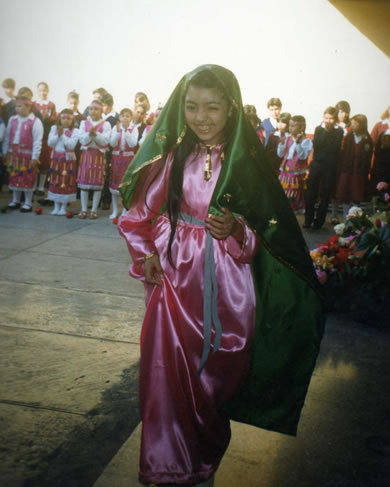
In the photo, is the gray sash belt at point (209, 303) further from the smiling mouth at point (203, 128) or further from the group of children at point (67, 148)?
the group of children at point (67, 148)

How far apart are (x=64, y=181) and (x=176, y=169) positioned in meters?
6.32

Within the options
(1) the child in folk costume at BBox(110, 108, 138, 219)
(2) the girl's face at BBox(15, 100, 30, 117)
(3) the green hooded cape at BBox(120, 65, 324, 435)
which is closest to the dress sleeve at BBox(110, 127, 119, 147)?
(1) the child in folk costume at BBox(110, 108, 138, 219)

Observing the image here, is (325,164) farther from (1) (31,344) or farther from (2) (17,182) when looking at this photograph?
(1) (31,344)

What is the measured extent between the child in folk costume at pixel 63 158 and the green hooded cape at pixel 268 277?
6149 millimetres

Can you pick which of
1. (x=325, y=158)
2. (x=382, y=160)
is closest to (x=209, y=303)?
(x=325, y=158)

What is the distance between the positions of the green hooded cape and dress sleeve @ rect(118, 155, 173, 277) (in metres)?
0.04

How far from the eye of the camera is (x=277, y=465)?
2.25 meters

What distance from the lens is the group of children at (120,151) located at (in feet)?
26.1

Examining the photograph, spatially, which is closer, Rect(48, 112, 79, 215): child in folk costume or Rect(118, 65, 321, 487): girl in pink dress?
Rect(118, 65, 321, 487): girl in pink dress

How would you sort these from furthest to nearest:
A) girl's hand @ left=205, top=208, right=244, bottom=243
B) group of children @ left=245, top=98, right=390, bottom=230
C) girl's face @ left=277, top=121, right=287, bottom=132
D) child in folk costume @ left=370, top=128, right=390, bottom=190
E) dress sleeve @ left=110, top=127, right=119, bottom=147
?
child in folk costume @ left=370, top=128, right=390, bottom=190, girl's face @ left=277, top=121, right=287, bottom=132, group of children @ left=245, top=98, right=390, bottom=230, dress sleeve @ left=110, top=127, right=119, bottom=147, girl's hand @ left=205, top=208, right=244, bottom=243

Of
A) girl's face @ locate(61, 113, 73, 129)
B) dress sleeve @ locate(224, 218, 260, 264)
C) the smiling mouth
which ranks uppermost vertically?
girl's face @ locate(61, 113, 73, 129)

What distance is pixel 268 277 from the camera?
2.16 metres

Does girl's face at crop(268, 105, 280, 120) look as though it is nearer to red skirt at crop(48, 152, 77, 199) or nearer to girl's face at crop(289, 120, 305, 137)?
girl's face at crop(289, 120, 305, 137)

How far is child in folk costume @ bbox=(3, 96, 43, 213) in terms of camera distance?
310 inches
